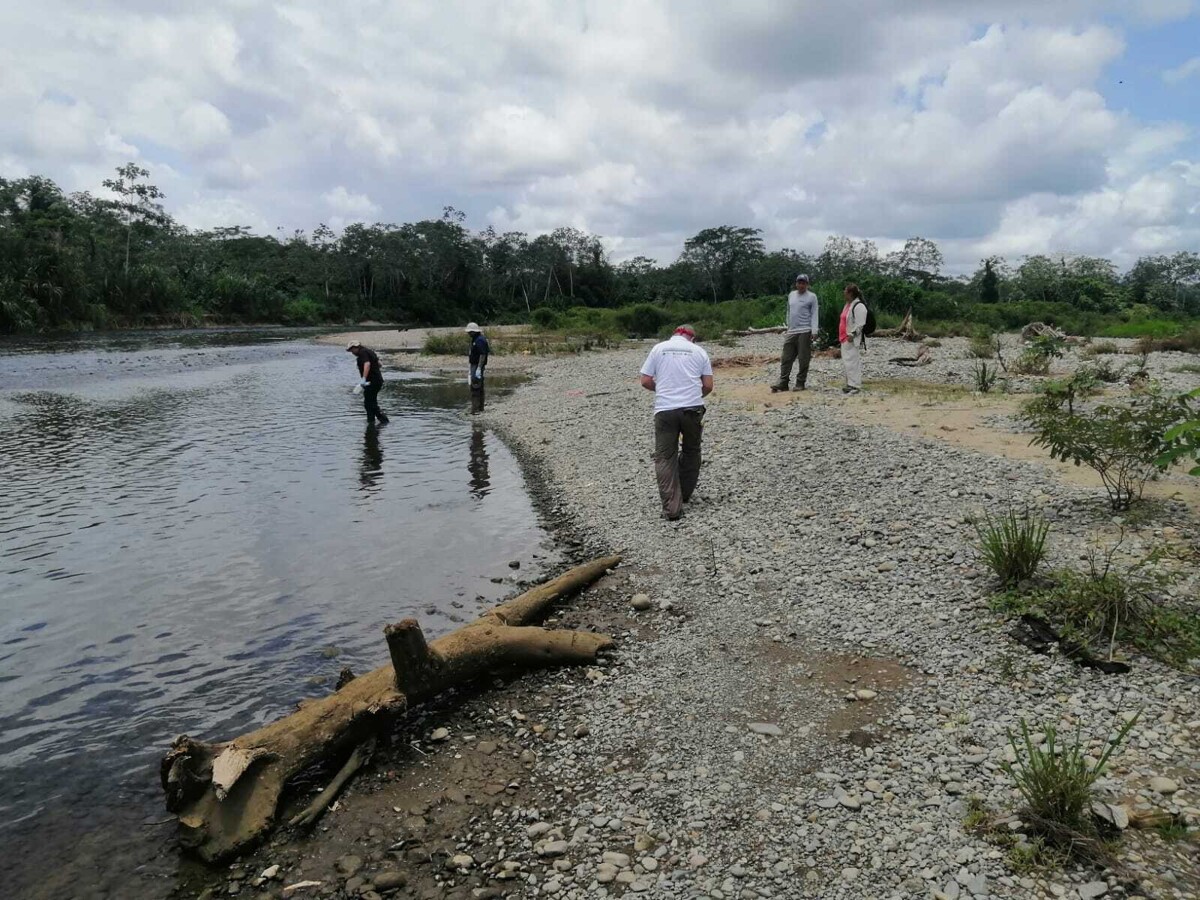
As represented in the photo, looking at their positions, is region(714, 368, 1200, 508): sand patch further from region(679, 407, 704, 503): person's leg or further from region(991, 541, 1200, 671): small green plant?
region(679, 407, 704, 503): person's leg

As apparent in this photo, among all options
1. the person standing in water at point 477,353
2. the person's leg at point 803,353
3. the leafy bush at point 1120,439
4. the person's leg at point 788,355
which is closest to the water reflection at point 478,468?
the person standing in water at point 477,353

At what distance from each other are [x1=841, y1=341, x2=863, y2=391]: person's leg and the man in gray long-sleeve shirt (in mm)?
814

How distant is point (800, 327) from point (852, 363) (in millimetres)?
1496

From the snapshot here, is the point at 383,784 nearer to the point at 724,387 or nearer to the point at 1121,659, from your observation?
the point at 1121,659


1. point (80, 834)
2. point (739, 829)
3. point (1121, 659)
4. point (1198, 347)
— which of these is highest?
A: point (1198, 347)

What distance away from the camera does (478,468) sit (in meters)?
15.2

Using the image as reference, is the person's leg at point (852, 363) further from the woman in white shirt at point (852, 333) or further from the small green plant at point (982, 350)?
the small green plant at point (982, 350)

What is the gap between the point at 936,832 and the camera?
13.0 feet

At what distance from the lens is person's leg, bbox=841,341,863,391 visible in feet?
54.9

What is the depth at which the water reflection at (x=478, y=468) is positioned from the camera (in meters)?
13.5

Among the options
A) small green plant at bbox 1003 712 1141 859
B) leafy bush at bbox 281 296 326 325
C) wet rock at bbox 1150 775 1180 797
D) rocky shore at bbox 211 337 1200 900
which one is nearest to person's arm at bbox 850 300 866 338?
rocky shore at bbox 211 337 1200 900

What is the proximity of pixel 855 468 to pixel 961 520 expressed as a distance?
260cm

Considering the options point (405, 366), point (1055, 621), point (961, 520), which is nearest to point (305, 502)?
point (961, 520)

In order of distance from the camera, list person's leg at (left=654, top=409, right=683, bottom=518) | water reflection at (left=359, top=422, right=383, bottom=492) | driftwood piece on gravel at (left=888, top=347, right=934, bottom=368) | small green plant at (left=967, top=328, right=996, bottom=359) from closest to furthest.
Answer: person's leg at (left=654, top=409, right=683, bottom=518), water reflection at (left=359, top=422, right=383, bottom=492), driftwood piece on gravel at (left=888, top=347, right=934, bottom=368), small green plant at (left=967, top=328, right=996, bottom=359)
